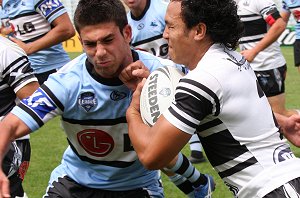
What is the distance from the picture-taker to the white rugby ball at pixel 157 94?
12.0ft

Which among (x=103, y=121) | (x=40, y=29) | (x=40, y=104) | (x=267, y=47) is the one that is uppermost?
(x=40, y=104)

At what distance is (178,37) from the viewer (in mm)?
3521

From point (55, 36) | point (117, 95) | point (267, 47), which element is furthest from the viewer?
point (267, 47)

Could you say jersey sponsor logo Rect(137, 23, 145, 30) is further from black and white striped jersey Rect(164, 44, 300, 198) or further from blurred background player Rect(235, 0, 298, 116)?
black and white striped jersey Rect(164, 44, 300, 198)

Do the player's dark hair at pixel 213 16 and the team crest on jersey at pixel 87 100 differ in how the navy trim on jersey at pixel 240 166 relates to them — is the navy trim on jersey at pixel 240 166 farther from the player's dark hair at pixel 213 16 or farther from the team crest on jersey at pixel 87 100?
the team crest on jersey at pixel 87 100

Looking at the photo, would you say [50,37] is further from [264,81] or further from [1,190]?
[1,190]

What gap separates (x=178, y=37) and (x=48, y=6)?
4059 millimetres

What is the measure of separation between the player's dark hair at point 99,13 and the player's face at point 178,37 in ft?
1.95

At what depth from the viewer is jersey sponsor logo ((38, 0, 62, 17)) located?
7332 mm

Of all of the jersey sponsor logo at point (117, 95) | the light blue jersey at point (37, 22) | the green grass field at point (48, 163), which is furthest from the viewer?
the light blue jersey at point (37, 22)

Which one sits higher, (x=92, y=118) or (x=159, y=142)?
(x=159, y=142)

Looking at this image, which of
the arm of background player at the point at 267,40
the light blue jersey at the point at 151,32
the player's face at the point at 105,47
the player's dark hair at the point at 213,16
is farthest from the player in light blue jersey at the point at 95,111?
the arm of background player at the point at 267,40

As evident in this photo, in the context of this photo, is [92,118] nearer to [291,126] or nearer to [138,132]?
[138,132]

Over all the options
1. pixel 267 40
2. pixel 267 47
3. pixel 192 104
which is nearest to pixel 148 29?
pixel 267 40
